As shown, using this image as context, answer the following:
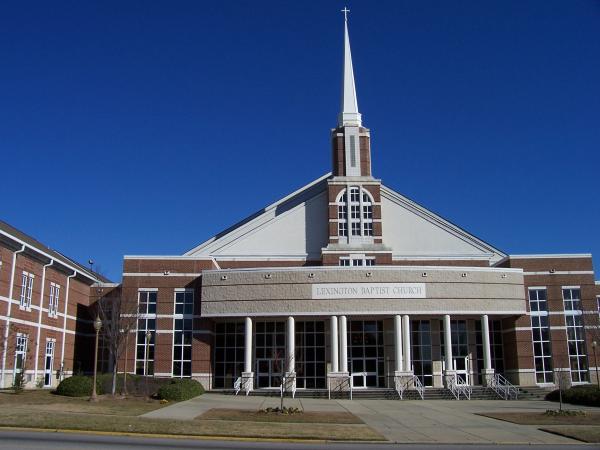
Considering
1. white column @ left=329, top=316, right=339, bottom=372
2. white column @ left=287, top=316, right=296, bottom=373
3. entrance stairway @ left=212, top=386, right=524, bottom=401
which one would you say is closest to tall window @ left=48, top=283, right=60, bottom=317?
entrance stairway @ left=212, top=386, right=524, bottom=401

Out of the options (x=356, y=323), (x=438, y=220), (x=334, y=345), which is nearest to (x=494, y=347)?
(x=356, y=323)

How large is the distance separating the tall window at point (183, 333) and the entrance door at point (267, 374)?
4867 millimetres

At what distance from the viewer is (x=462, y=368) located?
47.2 metres

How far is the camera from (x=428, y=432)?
22500 millimetres

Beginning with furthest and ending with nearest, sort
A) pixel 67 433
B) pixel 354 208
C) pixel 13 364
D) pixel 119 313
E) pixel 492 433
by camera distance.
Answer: pixel 354 208 < pixel 119 313 < pixel 13 364 < pixel 492 433 < pixel 67 433

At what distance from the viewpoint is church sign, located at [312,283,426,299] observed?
44219mm

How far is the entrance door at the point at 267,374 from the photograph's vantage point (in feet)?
153

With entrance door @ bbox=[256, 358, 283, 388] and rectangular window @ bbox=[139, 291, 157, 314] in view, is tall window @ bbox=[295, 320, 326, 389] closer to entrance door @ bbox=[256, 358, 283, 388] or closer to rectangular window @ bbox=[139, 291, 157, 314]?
entrance door @ bbox=[256, 358, 283, 388]

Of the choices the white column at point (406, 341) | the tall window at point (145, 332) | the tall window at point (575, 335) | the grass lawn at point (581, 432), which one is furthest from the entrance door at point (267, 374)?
the grass lawn at point (581, 432)

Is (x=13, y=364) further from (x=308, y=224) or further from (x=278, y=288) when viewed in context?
(x=308, y=224)

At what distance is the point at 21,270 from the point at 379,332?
953 inches

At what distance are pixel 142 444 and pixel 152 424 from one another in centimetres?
435

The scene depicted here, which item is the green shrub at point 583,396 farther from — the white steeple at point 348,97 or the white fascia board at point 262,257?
the white steeple at point 348,97

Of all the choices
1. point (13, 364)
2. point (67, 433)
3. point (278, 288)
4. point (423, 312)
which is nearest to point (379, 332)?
point (423, 312)
